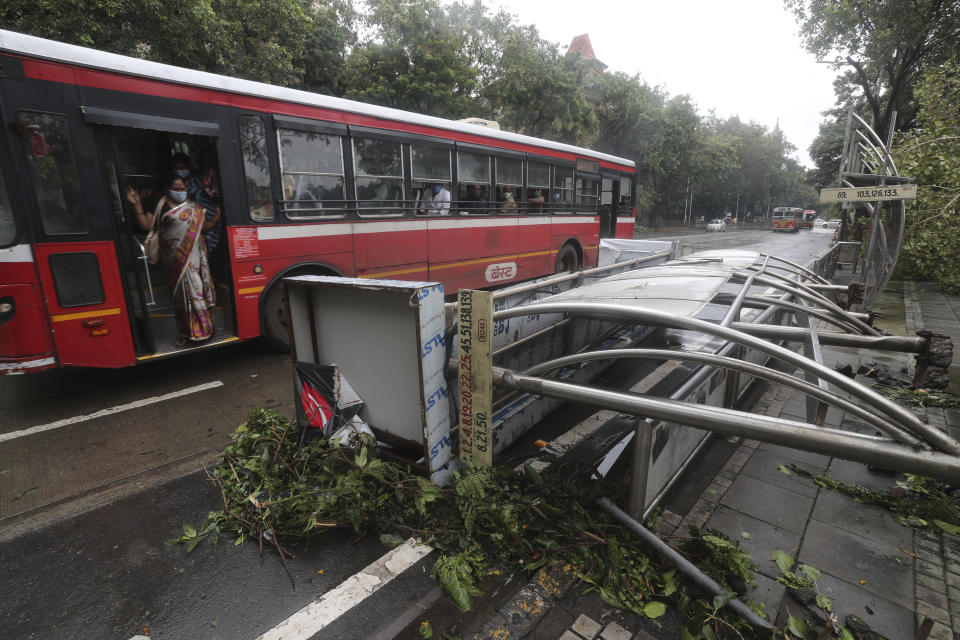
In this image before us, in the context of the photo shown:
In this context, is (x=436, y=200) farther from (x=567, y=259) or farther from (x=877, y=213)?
(x=877, y=213)

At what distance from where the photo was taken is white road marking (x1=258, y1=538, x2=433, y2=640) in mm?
2271

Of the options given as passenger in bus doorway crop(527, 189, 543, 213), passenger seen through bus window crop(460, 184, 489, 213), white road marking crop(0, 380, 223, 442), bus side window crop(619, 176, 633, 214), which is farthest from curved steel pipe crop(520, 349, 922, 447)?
bus side window crop(619, 176, 633, 214)

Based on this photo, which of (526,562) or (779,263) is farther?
(779,263)

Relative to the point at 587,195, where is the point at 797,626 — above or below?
below

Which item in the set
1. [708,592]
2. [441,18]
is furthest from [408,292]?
[441,18]

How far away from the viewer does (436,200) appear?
7906mm

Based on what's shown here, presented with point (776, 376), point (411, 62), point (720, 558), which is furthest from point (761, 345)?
point (411, 62)

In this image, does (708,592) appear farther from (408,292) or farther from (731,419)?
(408,292)

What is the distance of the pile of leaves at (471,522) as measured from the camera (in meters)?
2.47

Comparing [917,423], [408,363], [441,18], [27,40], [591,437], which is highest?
[441,18]

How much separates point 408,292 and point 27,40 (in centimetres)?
440

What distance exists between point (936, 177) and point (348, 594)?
14222 mm

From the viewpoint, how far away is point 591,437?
14.0ft

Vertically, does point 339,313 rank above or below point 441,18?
below
